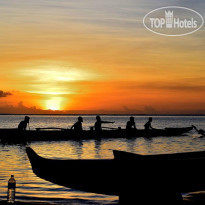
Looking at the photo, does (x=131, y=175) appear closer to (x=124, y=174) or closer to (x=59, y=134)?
(x=124, y=174)

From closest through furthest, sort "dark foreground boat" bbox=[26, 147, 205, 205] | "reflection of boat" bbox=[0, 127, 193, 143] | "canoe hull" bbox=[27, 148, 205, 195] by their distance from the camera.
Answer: "dark foreground boat" bbox=[26, 147, 205, 205] < "canoe hull" bbox=[27, 148, 205, 195] < "reflection of boat" bbox=[0, 127, 193, 143]

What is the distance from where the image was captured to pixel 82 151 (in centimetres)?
2812

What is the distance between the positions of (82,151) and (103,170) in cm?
1736

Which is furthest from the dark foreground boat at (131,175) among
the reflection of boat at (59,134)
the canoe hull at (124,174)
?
the reflection of boat at (59,134)

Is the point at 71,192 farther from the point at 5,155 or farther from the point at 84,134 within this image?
the point at 84,134

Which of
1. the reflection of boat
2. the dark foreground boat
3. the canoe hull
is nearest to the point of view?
the dark foreground boat

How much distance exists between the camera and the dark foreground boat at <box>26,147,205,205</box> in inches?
380

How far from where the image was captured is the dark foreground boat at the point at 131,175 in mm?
9656

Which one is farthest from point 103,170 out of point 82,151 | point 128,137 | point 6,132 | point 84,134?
point 128,137

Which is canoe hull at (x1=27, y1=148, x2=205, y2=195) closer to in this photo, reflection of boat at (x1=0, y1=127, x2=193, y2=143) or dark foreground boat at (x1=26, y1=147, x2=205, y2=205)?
dark foreground boat at (x1=26, y1=147, x2=205, y2=205)

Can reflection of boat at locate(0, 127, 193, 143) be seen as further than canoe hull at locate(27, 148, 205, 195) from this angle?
Yes

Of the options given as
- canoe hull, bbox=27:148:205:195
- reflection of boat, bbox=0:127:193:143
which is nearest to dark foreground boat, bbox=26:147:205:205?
canoe hull, bbox=27:148:205:195

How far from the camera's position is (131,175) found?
9.91 m

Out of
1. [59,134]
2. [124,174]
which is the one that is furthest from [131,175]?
[59,134]
